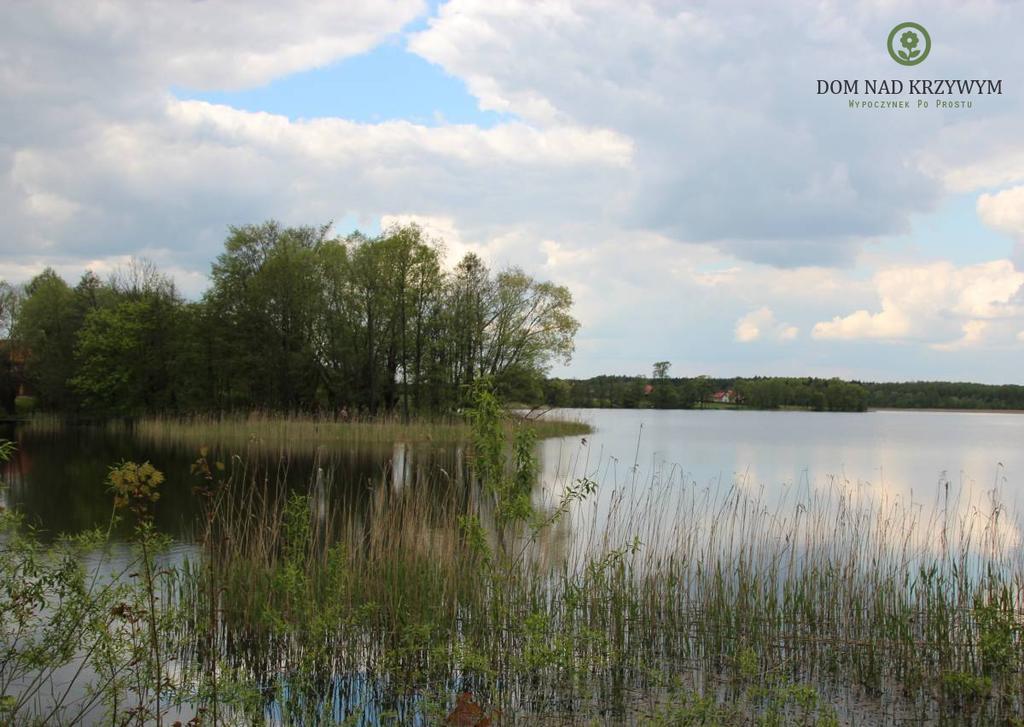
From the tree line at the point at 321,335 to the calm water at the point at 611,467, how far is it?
687cm

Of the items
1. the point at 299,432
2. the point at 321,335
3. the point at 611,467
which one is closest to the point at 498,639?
the point at 611,467

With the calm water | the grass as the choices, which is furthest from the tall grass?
the grass

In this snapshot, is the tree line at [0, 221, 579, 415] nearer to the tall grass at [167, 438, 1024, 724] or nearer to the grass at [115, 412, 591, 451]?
the grass at [115, 412, 591, 451]

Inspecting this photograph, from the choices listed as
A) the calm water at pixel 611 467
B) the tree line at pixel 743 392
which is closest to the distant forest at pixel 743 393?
the tree line at pixel 743 392

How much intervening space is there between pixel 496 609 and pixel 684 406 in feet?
270

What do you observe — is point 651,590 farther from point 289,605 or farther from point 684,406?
point 684,406

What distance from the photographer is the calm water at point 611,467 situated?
15391 mm

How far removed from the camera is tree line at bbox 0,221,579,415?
41562mm

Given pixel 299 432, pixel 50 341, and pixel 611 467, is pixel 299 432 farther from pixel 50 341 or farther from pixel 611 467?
pixel 50 341

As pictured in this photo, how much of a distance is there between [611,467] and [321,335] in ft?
88.6

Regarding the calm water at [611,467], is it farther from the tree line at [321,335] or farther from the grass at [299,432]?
the tree line at [321,335]

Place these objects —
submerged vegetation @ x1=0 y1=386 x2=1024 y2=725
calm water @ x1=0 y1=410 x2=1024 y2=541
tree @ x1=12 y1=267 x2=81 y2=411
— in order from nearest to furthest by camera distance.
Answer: submerged vegetation @ x1=0 y1=386 x2=1024 y2=725 → calm water @ x1=0 y1=410 x2=1024 y2=541 → tree @ x1=12 y1=267 x2=81 y2=411

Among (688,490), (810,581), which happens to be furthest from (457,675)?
(688,490)

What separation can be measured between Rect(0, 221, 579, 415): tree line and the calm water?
270 inches
